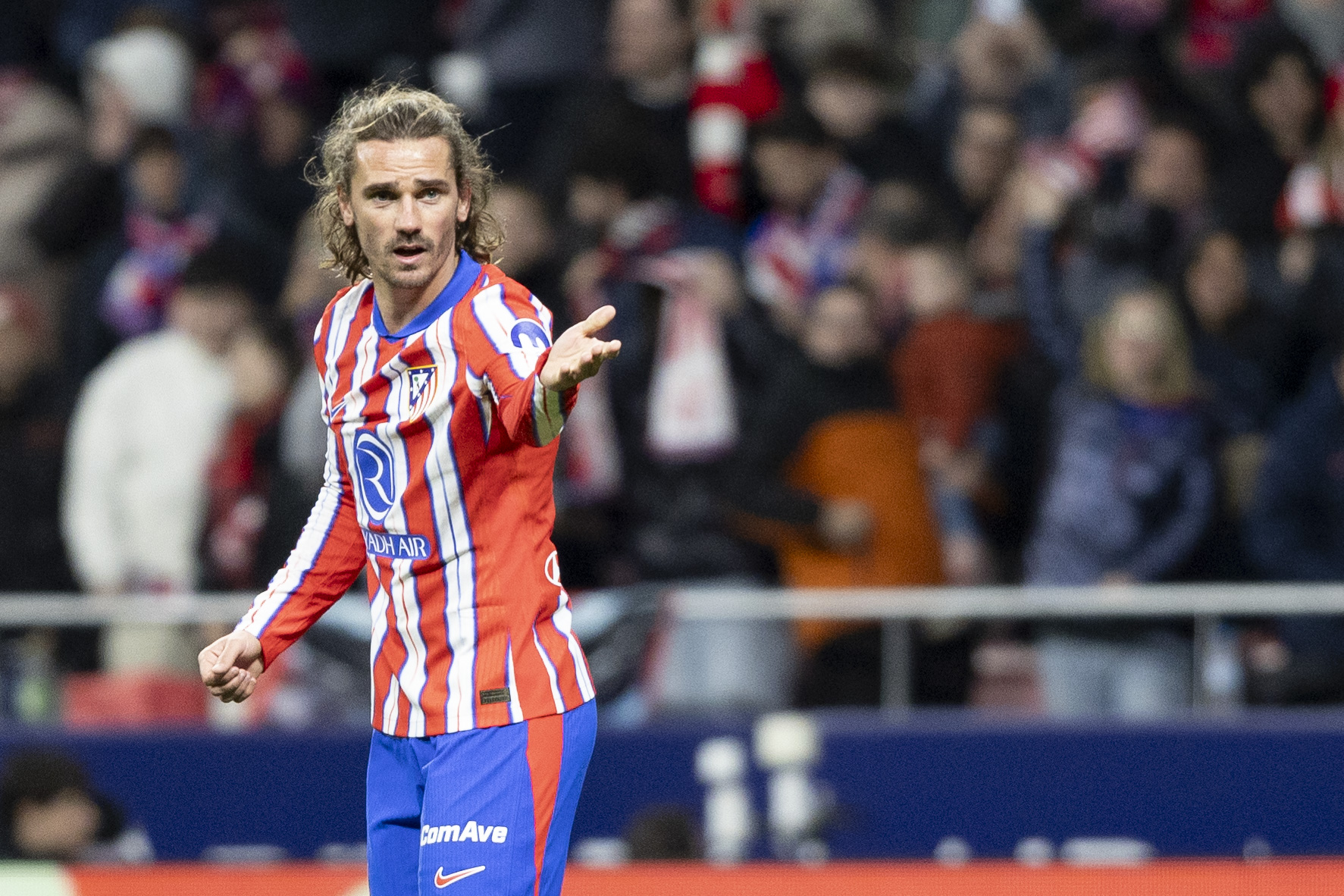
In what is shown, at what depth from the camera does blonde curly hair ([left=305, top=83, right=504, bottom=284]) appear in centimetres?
355

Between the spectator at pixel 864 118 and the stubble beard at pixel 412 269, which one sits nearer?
the stubble beard at pixel 412 269

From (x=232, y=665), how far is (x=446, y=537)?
0.49 metres

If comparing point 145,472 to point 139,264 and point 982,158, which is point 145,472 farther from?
point 982,158

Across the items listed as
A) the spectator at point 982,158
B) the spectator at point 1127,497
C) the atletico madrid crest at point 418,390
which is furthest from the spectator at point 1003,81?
the atletico madrid crest at point 418,390

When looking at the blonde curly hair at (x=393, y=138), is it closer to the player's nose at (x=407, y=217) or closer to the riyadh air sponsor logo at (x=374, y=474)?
the player's nose at (x=407, y=217)

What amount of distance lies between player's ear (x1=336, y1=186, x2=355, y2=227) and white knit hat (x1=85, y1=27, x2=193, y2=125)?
17.9ft

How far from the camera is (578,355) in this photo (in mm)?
3180

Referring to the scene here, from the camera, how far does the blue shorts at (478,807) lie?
3.47 meters

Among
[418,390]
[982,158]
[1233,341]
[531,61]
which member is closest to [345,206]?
[418,390]

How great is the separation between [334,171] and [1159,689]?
4.26 metres

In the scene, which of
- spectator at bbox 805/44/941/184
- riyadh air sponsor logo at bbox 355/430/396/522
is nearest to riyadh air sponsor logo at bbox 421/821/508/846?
riyadh air sponsor logo at bbox 355/430/396/522

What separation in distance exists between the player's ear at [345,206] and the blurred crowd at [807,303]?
328 cm

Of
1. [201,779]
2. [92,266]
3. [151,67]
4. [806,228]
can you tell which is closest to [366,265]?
[201,779]

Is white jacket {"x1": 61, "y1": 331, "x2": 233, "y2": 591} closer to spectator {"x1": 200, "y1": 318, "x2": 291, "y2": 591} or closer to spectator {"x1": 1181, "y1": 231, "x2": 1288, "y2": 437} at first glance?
spectator {"x1": 200, "y1": 318, "x2": 291, "y2": 591}
